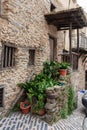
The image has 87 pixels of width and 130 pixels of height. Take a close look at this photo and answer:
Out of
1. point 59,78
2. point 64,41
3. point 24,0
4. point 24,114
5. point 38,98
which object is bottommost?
point 24,114

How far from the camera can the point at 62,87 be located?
682cm

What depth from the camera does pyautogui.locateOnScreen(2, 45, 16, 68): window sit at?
6036 millimetres

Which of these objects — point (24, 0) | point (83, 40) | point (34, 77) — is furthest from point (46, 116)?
point (83, 40)

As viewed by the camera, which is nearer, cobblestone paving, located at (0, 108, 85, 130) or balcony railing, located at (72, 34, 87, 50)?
cobblestone paving, located at (0, 108, 85, 130)

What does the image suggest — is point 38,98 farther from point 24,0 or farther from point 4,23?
point 24,0

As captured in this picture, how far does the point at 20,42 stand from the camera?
675cm

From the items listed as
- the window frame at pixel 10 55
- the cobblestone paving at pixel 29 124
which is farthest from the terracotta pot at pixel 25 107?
the window frame at pixel 10 55

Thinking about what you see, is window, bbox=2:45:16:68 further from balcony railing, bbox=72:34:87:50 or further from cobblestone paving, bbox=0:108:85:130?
balcony railing, bbox=72:34:87:50

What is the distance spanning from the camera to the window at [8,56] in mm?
6036

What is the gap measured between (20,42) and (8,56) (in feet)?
2.92

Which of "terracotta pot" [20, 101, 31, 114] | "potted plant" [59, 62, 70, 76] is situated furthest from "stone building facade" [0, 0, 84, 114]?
"potted plant" [59, 62, 70, 76]

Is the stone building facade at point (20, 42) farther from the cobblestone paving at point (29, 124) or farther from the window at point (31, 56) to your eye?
the cobblestone paving at point (29, 124)

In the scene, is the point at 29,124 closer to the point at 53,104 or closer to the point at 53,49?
the point at 53,104

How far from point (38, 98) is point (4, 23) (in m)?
3.19
